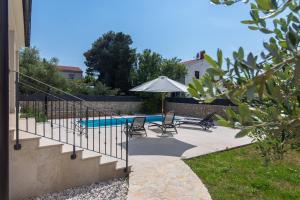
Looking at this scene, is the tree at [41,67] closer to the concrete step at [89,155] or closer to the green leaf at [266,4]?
the concrete step at [89,155]

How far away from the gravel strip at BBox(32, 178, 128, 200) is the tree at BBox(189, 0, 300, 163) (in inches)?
163

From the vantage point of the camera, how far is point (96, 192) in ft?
17.0

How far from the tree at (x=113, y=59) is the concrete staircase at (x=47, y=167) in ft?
82.8

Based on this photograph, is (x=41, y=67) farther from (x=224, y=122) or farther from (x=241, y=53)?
(x=241, y=53)

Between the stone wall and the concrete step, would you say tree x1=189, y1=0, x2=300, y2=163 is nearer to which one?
the concrete step

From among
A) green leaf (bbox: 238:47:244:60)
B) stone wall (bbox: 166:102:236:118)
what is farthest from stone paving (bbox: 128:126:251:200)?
stone wall (bbox: 166:102:236:118)

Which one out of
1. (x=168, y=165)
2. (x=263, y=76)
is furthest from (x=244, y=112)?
(x=168, y=165)

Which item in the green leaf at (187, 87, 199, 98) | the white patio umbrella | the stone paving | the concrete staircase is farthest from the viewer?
the white patio umbrella

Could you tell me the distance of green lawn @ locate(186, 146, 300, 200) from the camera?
5.12 metres

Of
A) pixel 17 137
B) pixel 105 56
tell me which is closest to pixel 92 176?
pixel 17 137

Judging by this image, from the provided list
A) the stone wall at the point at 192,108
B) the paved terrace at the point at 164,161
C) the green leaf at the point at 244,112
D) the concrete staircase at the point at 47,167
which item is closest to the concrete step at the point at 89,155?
the concrete staircase at the point at 47,167

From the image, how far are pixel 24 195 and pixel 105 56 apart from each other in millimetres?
28928

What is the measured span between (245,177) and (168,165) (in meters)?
1.93

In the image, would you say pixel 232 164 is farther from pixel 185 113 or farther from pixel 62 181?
pixel 185 113
